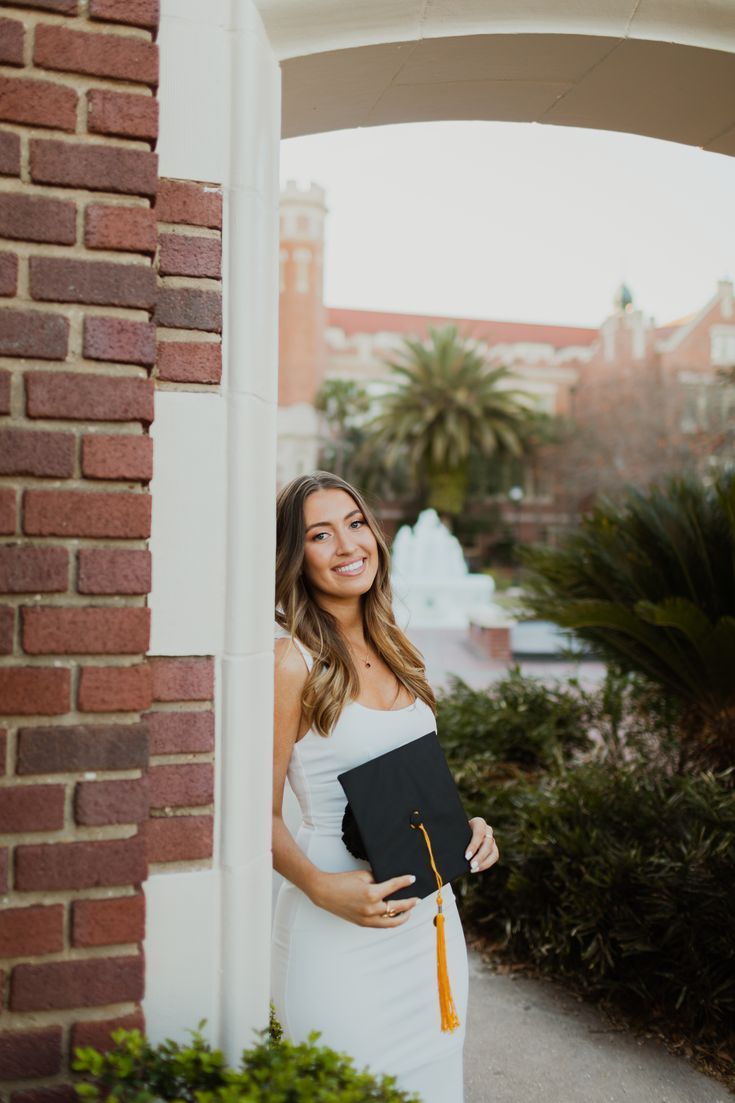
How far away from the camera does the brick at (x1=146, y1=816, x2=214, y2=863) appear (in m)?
1.66

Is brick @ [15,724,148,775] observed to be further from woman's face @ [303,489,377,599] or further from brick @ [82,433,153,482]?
woman's face @ [303,489,377,599]

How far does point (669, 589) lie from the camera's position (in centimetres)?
478

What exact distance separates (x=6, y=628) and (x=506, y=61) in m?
1.79

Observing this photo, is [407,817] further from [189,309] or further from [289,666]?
[189,309]

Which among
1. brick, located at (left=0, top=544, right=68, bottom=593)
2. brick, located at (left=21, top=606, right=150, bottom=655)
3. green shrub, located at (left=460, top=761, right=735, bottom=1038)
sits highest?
brick, located at (left=0, top=544, right=68, bottom=593)

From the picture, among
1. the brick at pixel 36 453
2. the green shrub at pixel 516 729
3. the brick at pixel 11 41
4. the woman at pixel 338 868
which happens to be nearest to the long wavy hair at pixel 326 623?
the woman at pixel 338 868

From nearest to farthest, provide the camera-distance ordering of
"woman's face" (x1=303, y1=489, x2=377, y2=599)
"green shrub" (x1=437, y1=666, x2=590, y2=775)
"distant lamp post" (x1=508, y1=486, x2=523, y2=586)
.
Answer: "woman's face" (x1=303, y1=489, x2=377, y2=599), "green shrub" (x1=437, y1=666, x2=590, y2=775), "distant lamp post" (x1=508, y1=486, x2=523, y2=586)

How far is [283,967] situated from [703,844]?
2.05m

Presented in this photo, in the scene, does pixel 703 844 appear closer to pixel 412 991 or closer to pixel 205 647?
pixel 412 991

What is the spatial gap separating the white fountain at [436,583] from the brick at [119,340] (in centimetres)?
1777

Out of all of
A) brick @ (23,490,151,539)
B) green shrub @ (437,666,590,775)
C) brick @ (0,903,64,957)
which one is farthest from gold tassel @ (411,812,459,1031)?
green shrub @ (437,666,590,775)

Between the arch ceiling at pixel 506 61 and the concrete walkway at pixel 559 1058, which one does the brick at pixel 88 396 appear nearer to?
the arch ceiling at pixel 506 61

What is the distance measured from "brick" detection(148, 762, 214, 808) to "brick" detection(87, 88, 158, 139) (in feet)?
3.76

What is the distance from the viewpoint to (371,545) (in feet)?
7.40
